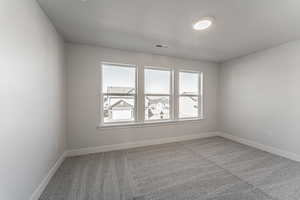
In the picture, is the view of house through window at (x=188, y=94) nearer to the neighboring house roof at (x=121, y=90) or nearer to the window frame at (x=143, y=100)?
the window frame at (x=143, y=100)

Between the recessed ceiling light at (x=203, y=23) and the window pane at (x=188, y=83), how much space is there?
1774 mm

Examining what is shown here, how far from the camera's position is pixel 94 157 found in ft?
8.95

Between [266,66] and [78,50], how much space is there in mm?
4407

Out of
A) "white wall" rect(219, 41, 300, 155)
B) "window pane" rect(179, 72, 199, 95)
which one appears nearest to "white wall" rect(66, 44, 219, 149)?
"window pane" rect(179, 72, 199, 95)

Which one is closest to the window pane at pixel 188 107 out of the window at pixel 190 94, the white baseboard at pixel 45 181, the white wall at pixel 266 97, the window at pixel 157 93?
the window at pixel 190 94

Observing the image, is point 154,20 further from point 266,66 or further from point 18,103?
point 266,66

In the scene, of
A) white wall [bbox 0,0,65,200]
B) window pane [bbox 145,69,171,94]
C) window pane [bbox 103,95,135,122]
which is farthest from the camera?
window pane [bbox 145,69,171,94]

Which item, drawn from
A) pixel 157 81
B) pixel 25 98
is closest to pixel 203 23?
pixel 157 81

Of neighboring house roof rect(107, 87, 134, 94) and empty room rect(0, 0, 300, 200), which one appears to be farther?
neighboring house roof rect(107, 87, 134, 94)

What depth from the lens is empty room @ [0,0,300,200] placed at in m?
1.49

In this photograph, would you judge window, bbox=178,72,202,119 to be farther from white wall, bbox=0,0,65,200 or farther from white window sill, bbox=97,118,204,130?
white wall, bbox=0,0,65,200

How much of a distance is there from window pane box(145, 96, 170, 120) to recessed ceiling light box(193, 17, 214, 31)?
6.47 ft

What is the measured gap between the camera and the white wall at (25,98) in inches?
43.9

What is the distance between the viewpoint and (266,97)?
3.10 meters
